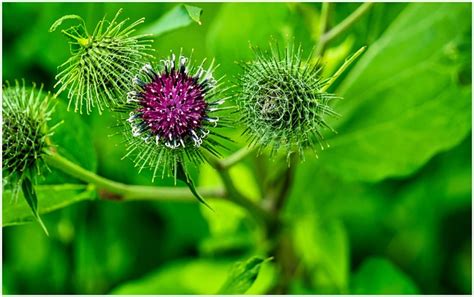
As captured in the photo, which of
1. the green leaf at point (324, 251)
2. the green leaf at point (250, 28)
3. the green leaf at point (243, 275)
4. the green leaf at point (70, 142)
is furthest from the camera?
the green leaf at point (324, 251)

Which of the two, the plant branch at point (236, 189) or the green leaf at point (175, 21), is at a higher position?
the green leaf at point (175, 21)

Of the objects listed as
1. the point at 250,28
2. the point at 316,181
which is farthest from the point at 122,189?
the point at 316,181

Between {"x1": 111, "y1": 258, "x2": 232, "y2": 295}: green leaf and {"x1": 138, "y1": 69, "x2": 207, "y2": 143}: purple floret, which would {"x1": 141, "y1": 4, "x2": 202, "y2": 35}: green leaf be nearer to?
{"x1": 138, "y1": 69, "x2": 207, "y2": 143}: purple floret

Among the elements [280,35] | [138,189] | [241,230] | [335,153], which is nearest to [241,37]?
[280,35]

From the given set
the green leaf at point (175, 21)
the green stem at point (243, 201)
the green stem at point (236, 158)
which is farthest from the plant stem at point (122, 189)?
the green leaf at point (175, 21)

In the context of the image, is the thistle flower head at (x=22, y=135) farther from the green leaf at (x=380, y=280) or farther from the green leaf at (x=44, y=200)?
the green leaf at (x=380, y=280)

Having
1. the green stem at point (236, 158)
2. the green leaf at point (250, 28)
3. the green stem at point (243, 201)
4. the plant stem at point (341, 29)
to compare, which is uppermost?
the green leaf at point (250, 28)

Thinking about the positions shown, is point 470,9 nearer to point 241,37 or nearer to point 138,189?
point 241,37
